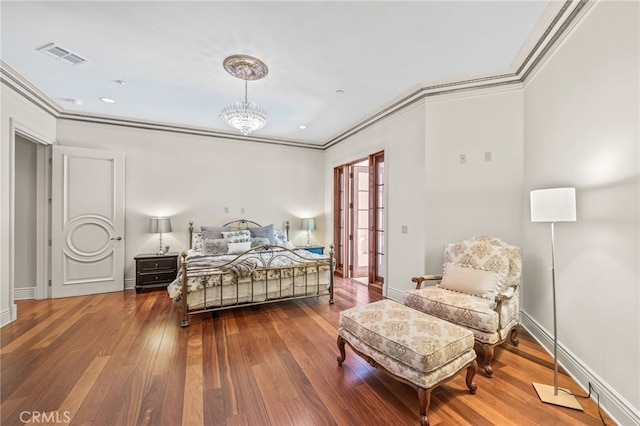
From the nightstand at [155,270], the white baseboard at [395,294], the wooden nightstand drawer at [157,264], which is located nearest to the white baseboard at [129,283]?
the nightstand at [155,270]

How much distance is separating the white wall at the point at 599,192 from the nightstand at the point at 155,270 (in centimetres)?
537

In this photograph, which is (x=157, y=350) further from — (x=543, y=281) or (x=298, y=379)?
(x=543, y=281)

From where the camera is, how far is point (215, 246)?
15.2 ft

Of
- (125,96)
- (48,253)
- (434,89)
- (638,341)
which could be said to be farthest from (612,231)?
(48,253)

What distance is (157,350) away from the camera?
8.78 ft

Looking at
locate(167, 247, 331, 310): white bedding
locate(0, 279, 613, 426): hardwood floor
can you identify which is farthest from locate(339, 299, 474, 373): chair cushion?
locate(167, 247, 331, 310): white bedding

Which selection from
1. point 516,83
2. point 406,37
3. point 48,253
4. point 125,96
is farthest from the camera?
point 48,253

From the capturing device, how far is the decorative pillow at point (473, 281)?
2.72 metres

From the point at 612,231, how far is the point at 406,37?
2307mm

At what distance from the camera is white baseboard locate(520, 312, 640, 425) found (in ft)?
5.56

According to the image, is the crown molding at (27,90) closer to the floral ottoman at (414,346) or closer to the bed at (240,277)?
the bed at (240,277)

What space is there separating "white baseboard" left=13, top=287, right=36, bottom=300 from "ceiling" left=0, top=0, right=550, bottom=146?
295 cm

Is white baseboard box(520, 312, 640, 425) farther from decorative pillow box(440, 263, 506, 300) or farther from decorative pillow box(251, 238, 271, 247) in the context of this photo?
decorative pillow box(251, 238, 271, 247)

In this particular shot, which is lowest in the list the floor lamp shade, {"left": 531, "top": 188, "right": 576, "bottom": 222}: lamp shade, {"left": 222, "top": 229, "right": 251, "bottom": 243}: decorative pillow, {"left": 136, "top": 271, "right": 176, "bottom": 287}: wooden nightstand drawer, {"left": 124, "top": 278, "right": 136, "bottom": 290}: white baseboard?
{"left": 124, "top": 278, "right": 136, "bottom": 290}: white baseboard
